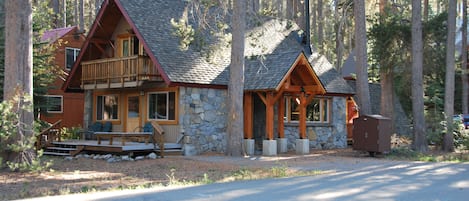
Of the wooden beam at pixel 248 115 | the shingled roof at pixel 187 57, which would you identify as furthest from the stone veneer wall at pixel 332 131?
the wooden beam at pixel 248 115

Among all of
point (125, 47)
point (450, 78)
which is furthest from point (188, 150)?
point (450, 78)

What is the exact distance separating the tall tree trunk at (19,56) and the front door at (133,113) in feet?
25.7

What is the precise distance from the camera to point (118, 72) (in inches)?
814

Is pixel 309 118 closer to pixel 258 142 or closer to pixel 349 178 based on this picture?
pixel 258 142

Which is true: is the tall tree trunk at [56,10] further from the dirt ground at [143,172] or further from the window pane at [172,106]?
the dirt ground at [143,172]

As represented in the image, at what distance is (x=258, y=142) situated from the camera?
23.0 m

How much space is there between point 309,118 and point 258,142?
2721 millimetres

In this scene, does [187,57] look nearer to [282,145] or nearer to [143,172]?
[282,145]

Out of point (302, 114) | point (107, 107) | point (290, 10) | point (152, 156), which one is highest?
point (290, 10)

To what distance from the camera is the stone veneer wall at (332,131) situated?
2379 centimetres

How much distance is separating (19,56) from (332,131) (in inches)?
575

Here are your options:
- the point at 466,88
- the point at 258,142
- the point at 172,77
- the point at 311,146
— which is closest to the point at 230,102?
the point at 172,77

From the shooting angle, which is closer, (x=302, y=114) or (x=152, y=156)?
(x=152, y=156)

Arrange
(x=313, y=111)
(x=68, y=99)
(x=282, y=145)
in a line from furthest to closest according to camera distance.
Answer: (x=68, y=99) → (x=313, y=111) → (x=282, y=145)
